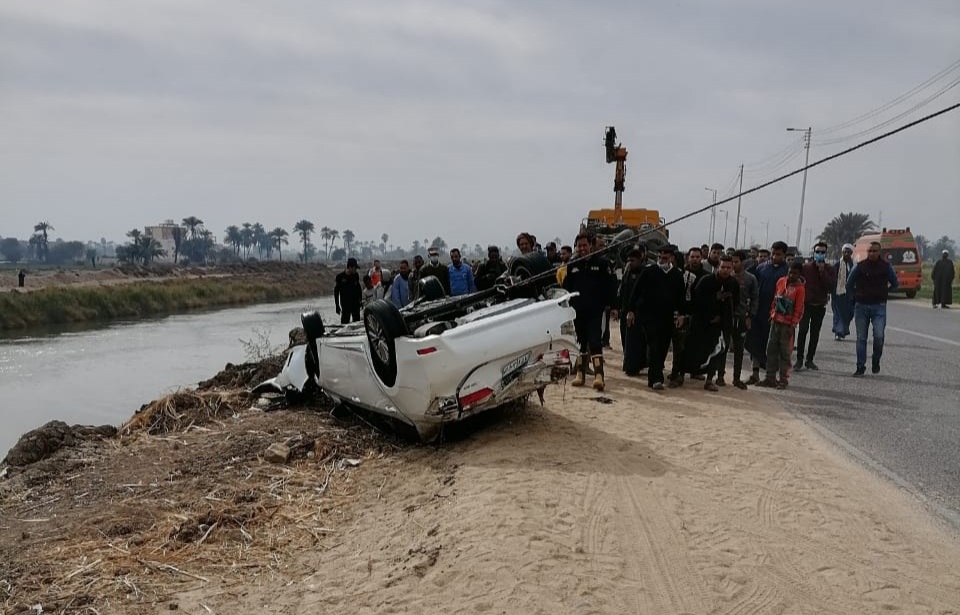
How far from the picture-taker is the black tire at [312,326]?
7.54 meters

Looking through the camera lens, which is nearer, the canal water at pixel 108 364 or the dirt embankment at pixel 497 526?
the dirt embankment at pixel 497 526

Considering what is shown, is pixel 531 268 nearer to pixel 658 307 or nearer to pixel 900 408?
pixel 658 307

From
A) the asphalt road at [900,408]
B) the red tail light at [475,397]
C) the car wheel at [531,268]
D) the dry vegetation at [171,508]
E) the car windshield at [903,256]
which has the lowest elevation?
the dry vegetation at [171,508]

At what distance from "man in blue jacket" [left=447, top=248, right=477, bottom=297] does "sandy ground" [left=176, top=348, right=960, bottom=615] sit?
17.0ft

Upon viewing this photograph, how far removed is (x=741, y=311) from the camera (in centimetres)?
857

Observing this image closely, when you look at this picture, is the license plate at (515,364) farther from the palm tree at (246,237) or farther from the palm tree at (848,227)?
the palm tree at (246,237)

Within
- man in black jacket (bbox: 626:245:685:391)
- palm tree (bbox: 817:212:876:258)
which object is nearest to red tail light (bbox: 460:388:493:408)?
man in black jacket (bbox: 626:245:685:391)

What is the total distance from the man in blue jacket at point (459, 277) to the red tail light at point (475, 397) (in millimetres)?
5394

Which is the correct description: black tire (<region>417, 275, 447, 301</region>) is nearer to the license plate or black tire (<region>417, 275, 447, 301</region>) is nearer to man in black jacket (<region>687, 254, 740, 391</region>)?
the license plate

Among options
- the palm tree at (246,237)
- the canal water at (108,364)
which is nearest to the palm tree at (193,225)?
the palm tree at (246,237)

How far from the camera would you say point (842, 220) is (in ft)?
246

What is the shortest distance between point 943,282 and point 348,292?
18196 mm

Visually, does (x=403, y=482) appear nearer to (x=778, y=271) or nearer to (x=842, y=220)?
(x=778, y=271)

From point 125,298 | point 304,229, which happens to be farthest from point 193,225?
point 125,298
